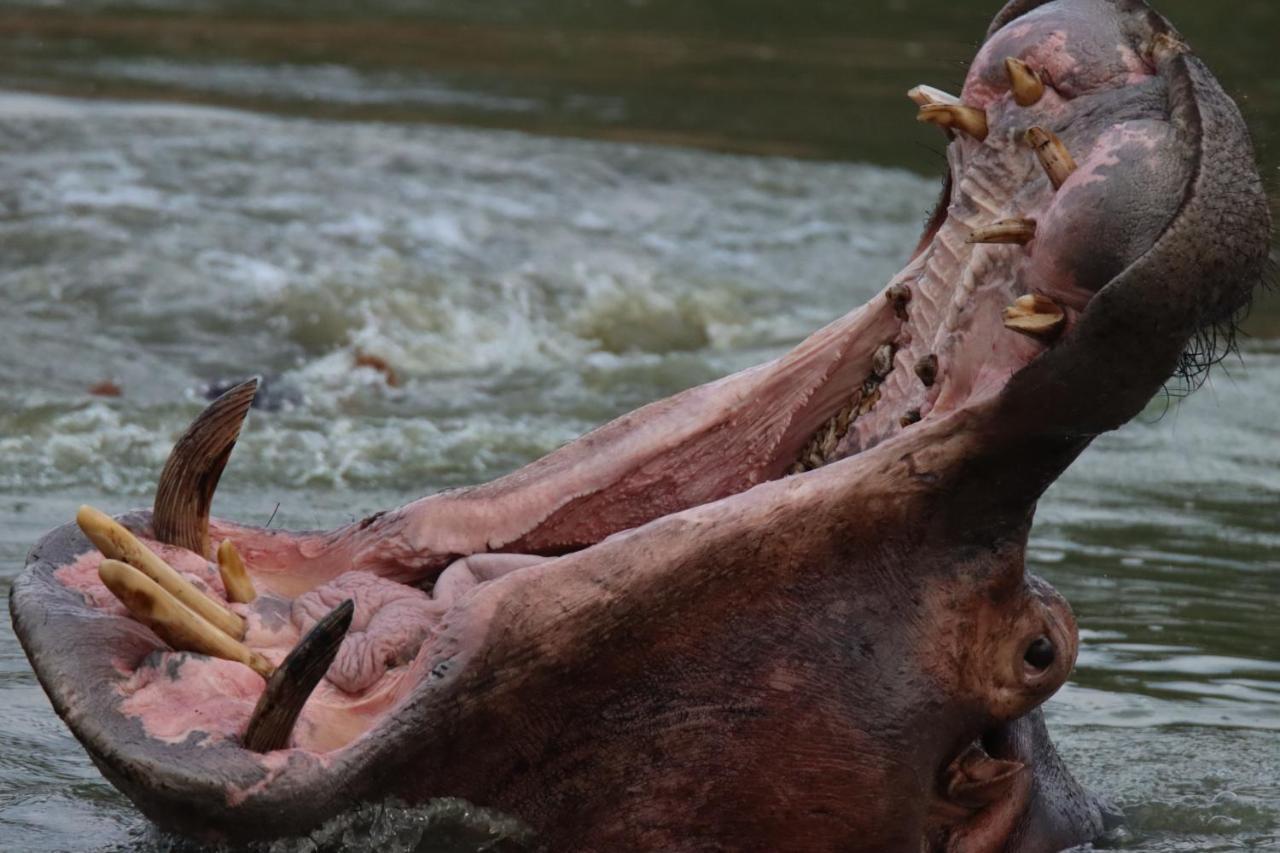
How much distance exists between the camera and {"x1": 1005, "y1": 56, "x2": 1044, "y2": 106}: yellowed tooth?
274cm

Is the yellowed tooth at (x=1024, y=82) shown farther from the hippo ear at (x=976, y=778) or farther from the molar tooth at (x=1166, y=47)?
the hippo ear at (x=976, y=778)

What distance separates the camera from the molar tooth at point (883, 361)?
3225mm

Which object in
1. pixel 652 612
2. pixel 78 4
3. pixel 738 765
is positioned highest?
pixel 652 612

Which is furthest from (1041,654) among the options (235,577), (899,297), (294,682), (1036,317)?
(235,577)

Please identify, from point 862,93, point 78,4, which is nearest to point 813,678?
point 862,93

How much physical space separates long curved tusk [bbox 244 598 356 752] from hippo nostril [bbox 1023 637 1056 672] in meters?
0.90

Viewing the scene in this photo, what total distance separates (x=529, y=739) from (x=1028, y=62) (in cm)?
107

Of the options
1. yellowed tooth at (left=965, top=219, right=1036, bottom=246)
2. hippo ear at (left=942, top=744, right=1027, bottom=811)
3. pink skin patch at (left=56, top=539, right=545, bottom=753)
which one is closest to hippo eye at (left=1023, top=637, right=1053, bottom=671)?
hippo ear at (left=942, top=744, right=1027, bottom=811)

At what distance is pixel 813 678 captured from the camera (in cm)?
272

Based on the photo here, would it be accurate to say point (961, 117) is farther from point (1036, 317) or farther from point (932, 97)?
point (1036, 317)

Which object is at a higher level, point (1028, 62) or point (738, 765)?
point (1028, 62)

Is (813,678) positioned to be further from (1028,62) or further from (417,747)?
(1028,62)

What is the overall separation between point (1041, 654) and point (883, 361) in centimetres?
60

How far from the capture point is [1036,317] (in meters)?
2.54
